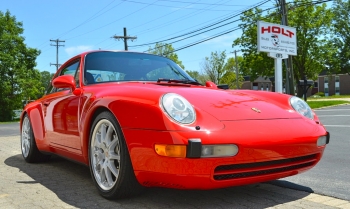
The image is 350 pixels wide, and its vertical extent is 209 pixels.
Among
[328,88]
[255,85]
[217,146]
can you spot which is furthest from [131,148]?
[255,85]

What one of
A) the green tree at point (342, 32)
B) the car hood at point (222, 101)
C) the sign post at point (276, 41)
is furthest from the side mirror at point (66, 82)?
the green tree at point (342, 32)

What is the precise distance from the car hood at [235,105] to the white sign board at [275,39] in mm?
14146

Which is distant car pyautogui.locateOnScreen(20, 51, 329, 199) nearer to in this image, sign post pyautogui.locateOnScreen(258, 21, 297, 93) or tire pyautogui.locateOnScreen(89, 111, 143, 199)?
tire pyautogui.locateOnScreen(89, 111, 143, 199)

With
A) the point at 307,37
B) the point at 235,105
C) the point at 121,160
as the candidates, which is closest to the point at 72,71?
the point at 121,160

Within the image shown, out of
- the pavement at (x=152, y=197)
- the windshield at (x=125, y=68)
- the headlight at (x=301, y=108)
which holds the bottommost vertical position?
the pavement at (x=152, y=197)

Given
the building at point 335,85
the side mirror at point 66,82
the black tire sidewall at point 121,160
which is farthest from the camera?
the building at point 335,85

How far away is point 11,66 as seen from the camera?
1341 inches

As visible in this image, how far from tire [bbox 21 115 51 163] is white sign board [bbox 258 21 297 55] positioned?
13.4m

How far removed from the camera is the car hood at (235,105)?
270 centimetres

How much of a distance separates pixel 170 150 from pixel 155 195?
82cm

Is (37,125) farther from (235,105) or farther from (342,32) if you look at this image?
(342,32)

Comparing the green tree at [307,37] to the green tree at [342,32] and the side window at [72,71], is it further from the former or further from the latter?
the side window at [72,71]

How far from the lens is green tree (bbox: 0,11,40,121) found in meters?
33.7

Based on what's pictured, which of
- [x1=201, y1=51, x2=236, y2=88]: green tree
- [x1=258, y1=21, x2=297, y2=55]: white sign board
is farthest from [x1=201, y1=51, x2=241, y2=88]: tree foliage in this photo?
[x1=258, y1=21, x2=297, y2=55]: white sign board
